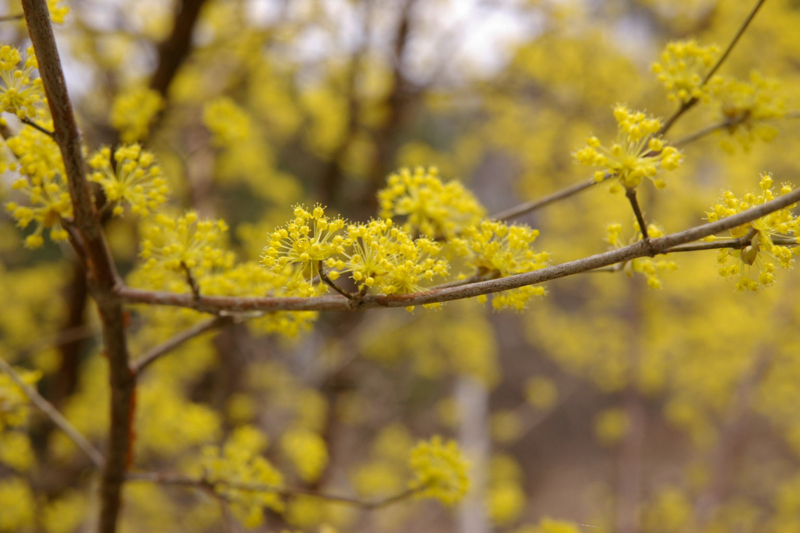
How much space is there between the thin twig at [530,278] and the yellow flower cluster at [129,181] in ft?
1.31

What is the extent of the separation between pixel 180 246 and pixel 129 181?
24 cm

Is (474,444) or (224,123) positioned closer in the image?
(224,123)

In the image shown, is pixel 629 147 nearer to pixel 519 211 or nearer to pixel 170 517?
pixel 519 211

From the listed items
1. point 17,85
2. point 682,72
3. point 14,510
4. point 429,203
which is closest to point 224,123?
point 17,85

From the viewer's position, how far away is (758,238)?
1.13 m

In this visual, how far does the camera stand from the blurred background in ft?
13.3

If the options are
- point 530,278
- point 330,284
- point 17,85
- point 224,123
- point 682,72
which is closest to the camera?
point 530,278

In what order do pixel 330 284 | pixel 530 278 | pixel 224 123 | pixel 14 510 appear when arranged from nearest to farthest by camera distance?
pixel 530 278, pixel 330 284, pixel 224 123, pixel 14 510

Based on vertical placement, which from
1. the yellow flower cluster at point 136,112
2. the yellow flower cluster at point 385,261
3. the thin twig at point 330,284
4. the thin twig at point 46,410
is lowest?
the thin twig at point 46,410

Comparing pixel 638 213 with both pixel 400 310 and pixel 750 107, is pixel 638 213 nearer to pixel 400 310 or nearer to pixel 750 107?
pixel 750 107

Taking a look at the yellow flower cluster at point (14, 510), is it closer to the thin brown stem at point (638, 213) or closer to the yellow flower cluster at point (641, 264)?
the yellow flower cluster at point (641, 264)

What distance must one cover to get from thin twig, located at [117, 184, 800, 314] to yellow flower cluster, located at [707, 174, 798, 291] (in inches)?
6.8

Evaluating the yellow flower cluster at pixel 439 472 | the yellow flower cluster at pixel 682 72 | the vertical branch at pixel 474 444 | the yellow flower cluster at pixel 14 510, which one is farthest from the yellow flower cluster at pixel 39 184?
the vertical branch at pixel 474 444

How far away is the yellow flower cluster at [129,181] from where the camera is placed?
1417mm
